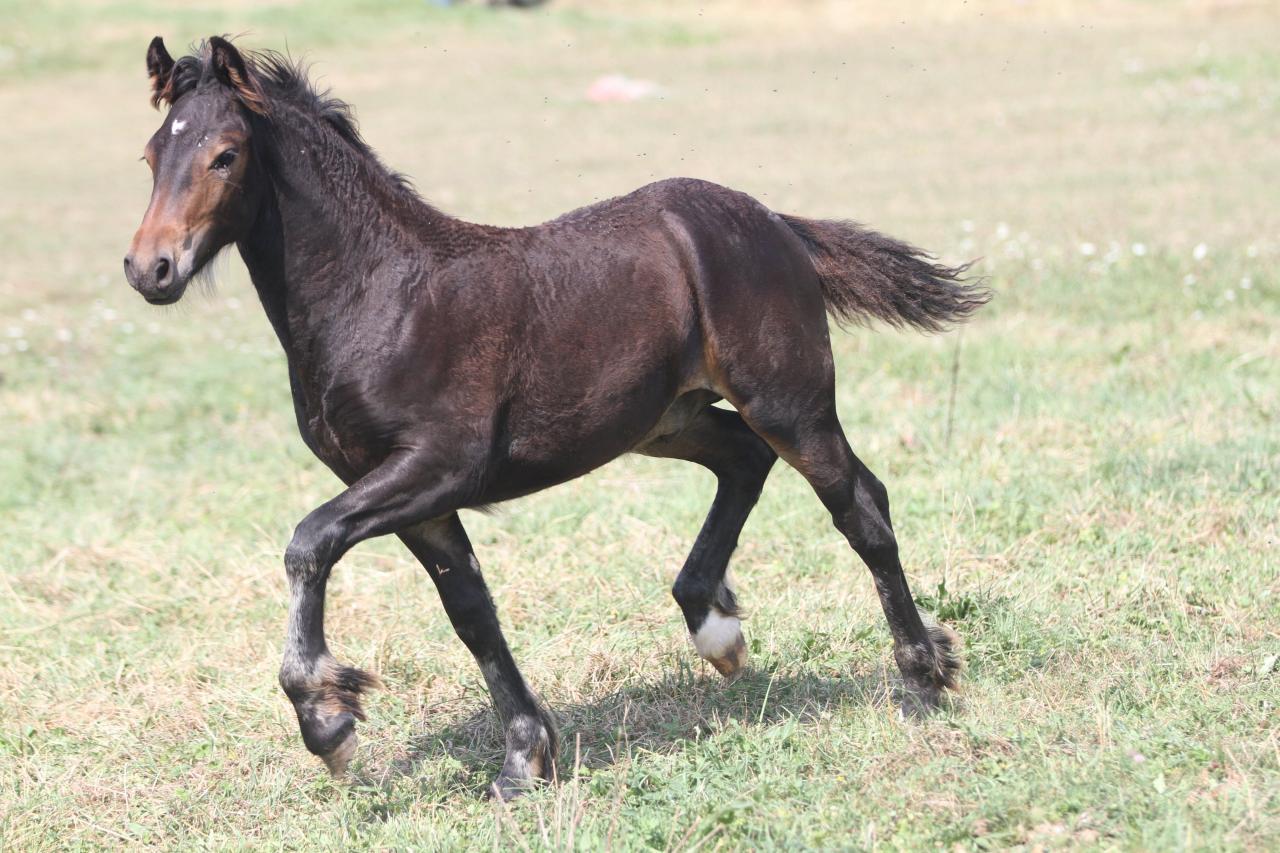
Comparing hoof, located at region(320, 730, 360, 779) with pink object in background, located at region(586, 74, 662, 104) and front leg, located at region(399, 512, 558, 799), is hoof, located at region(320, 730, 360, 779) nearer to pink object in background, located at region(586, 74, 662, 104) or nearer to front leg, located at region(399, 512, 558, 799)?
front leg, located at region(399, 512, 558, 799)

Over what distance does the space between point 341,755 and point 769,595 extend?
2328mm

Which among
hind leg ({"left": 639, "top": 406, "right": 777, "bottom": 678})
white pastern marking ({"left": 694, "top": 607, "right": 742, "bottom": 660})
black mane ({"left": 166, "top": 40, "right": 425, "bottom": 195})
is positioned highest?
black mane ({"left": 166, "top": 40, "right": 425, "bottom": 195})

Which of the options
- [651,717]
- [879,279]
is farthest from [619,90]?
[651,717]

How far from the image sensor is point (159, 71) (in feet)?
14.0

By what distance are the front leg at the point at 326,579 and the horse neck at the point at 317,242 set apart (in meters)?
0.52

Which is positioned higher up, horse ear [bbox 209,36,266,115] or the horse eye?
horse ear [bbox 209,36,266,115]

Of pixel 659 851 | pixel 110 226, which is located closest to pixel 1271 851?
pixel 659 851

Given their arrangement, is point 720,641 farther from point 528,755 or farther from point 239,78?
point 239,78

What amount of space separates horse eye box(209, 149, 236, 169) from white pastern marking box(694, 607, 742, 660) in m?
A: 2.24

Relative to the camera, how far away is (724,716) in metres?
5.04

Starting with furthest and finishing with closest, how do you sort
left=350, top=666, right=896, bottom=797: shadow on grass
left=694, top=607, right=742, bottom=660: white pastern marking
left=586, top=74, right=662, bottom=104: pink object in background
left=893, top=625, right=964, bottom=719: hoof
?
left=586, top=74, right=662, bottom=104: pink object in background, left=694, top=607, right=742, bottom=660: white pastern marking, left=893, top=625, right=964, bottom=719: hoof, left=350, top=666, right=896, bottom=797: shadow on grass

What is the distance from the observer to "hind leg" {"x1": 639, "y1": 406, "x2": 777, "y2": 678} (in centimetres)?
511

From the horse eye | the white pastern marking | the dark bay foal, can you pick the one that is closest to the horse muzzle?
the dark bay foal

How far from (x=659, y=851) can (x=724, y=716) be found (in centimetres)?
117
